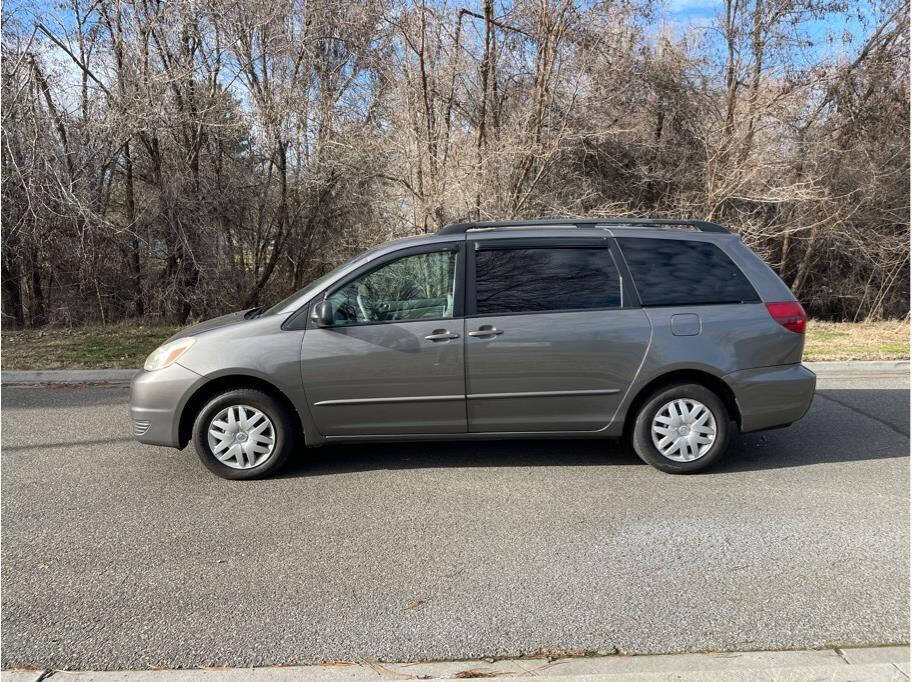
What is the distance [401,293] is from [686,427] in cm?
226

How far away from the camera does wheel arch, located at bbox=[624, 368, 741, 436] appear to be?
16.3 ft

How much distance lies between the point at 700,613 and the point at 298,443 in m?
3.29

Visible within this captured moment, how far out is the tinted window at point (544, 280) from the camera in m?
4.95

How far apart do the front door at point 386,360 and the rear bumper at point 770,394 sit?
2.01m

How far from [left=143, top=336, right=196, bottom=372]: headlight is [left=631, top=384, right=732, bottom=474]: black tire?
3258 millimetres

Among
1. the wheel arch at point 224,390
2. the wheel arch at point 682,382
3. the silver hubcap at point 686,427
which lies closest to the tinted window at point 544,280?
the wheel arch at point 682,382

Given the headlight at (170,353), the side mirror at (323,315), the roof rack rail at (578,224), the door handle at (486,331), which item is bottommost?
the headlight at (170,353)

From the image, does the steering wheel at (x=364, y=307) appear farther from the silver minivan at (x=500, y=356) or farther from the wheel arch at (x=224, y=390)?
the wheel arch at (x=224, y=390)

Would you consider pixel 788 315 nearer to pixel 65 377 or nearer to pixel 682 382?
A: pixel 682 382

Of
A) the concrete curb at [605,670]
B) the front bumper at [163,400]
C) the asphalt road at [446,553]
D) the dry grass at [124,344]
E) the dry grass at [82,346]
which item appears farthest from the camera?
the dry grass at [124,344]

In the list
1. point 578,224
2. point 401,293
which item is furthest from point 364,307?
point 578,224

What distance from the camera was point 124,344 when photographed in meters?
10.7

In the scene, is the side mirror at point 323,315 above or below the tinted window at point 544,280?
below

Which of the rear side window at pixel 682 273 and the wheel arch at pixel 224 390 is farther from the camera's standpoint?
the rear side window at pixel 682 273
